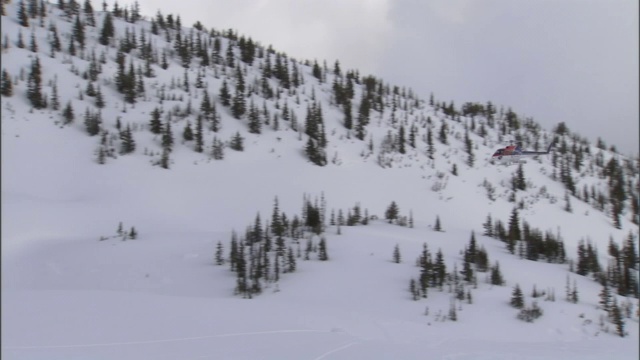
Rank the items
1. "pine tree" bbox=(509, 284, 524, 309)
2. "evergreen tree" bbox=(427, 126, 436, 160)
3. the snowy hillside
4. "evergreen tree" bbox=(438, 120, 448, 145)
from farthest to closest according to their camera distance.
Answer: "evergreen tree" bbox=(438, 120, 448, 145), "evergreen tree" bbox=(427, 126, 436, 160), "pine tree" bbox=(509, 284, 524, 309), the snowy hillside

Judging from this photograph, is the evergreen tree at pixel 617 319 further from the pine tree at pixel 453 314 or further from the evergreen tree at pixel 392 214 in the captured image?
the evergreen tree at pixel 392 214

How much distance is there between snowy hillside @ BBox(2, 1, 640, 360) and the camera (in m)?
8.52

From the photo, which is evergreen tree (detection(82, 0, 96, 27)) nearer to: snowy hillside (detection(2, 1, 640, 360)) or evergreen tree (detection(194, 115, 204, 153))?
snowy hillside (detection(2, 1, 640, 360))

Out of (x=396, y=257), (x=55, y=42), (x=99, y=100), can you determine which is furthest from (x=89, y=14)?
(x=396, y=257)

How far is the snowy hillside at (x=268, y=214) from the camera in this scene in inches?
335

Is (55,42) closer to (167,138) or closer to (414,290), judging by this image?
(167,138)

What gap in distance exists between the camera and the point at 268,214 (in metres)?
22.9

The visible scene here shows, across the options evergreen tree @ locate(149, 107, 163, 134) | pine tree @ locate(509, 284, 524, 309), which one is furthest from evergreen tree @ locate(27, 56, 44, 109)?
pine tree @ locate(509, 284, 524, 309)

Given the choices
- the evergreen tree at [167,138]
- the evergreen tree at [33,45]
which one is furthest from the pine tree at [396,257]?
the evergreen tree at [33,45]

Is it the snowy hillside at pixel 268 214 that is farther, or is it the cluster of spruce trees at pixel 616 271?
the cluster of spruce trees at pixel 616 271

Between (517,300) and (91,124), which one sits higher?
(91,124)

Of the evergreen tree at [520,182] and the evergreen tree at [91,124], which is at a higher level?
the evergreen tree at [91,124]

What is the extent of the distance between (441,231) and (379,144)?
489 inches

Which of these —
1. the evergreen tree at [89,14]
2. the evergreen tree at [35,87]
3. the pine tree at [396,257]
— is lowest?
the pine tree at [396,257]
